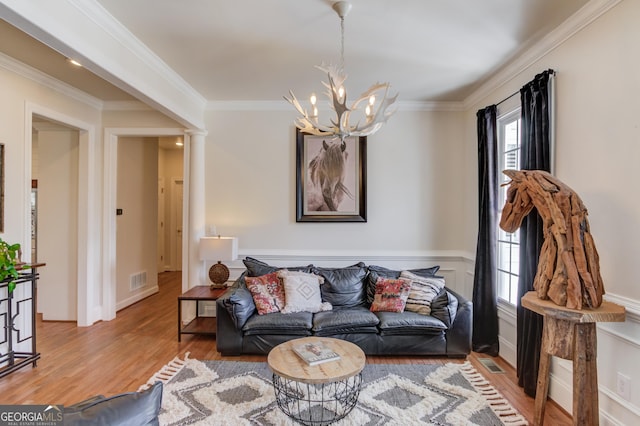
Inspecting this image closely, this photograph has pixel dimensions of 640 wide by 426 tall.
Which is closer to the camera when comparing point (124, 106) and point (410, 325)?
point (410, 325)

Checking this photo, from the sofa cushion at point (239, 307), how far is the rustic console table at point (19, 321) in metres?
1.81

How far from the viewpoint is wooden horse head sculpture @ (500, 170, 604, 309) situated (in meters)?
1.97

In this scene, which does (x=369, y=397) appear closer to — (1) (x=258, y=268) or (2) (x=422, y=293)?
(2) (x=422, y=293)

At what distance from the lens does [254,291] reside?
3598mm

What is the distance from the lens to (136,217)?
5.54 metres

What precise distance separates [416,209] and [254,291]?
7.58 feet

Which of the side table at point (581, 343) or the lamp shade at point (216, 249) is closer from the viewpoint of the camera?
Answer: the side table at point (581, 343)

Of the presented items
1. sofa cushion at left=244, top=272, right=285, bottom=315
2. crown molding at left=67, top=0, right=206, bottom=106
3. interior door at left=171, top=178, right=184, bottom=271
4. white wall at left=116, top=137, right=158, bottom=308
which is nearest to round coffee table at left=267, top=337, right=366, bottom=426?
sofa cushion at left=244, top=272, right=285, bottom=315

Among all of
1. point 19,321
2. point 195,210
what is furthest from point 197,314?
point 19,321

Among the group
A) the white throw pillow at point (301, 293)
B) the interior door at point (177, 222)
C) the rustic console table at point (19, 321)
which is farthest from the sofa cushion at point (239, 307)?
the interior door at point (177, 222)

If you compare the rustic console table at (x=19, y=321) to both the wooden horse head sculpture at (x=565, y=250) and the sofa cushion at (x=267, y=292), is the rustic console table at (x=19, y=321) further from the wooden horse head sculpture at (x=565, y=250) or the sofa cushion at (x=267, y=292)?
the wooden horse head sculpture at (x=565, y=250)

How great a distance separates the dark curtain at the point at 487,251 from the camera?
11.3 ft

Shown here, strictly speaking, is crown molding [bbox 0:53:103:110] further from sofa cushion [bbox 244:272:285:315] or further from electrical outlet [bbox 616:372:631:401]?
electrical outlet [bbox 616:372:631:401]

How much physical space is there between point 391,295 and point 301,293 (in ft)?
3.21
